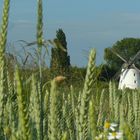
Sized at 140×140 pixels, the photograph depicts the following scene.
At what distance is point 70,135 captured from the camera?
1950 millimetres

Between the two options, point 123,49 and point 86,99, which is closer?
point 86,99

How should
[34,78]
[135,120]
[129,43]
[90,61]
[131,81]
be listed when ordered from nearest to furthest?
1. [90,61]
2. [34,78]
3. [135,120]
4. [131,81]
5. [129,43]

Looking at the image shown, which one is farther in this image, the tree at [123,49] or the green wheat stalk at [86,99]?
the tree at [123,49]

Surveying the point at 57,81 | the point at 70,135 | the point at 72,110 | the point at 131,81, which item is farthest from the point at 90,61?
the point at 131,81

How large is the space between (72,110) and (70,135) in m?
0.30

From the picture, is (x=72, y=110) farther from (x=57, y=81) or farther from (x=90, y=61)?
(x=90, y=61)

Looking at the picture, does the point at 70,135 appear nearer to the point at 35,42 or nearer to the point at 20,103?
the point at 35,42

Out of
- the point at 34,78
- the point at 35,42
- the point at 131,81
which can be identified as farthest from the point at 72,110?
the point at 131,81

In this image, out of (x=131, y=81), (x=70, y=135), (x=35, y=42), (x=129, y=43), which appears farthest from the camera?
(x=129, y=43)

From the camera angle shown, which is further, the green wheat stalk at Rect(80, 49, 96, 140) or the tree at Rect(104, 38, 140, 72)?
the tree at Rect(104, 38, 140, 72)

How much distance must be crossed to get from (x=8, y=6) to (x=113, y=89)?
146 cm

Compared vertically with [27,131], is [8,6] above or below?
above

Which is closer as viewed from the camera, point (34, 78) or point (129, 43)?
point (34, 78)

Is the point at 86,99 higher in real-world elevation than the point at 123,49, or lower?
lower
